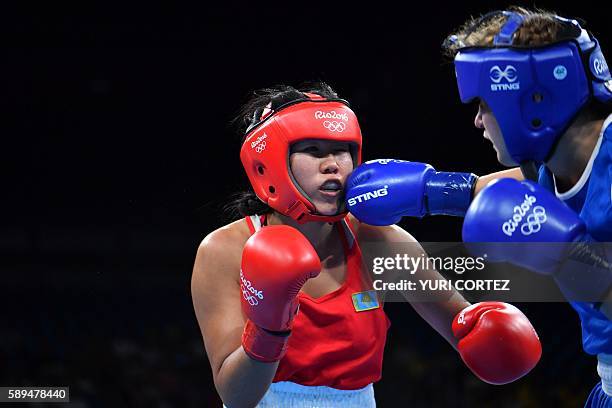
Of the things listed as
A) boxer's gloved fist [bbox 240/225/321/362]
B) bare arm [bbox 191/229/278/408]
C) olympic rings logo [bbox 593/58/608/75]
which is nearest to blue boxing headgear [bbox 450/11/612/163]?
olympic rings logo [bbox 593/58/608/75]

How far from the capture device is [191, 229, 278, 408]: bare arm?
2.29 m

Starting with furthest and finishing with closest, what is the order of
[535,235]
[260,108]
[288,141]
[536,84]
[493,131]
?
[260,108], [288,141], [493,131], [536,84], [535,235]

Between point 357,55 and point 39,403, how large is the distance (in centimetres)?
379

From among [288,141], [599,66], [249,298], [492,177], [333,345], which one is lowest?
[333,345]

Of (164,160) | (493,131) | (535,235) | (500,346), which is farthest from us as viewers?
(164,160)

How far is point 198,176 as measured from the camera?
6316 millimetres

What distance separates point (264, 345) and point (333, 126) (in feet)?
2.32

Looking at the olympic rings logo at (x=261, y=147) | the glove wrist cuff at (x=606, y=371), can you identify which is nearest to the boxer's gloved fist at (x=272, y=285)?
the olympic rings logo at (x=261, y=147)

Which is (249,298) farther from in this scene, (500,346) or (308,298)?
(500,346)

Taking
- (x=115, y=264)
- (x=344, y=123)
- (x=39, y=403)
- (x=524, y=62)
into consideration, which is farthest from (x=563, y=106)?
(x=115, y=264)

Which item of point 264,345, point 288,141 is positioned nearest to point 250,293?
point 264,345

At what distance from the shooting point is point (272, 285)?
217 cm

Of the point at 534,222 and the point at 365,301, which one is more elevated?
the point at 534,222

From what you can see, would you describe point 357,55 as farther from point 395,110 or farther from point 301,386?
point 301,386
